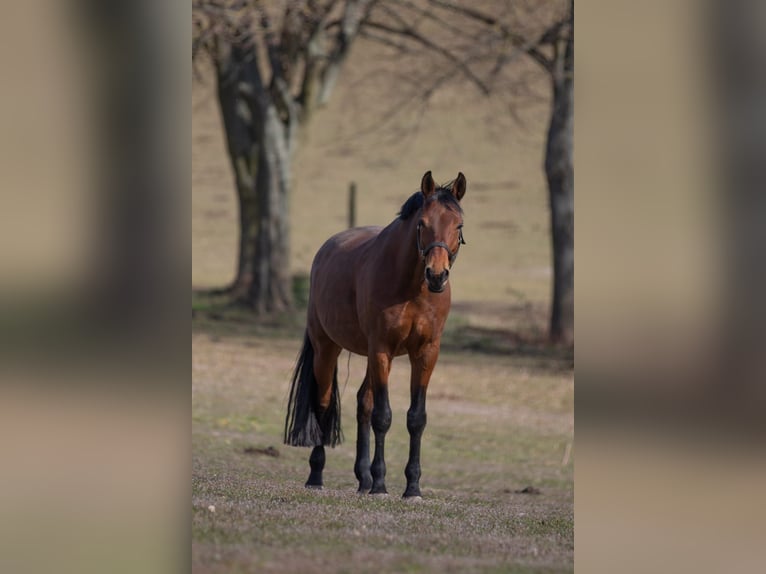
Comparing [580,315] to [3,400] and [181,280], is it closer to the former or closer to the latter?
[181,280]

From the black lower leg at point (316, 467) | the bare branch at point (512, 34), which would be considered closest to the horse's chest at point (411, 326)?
the black lower leg at point (316, 467)

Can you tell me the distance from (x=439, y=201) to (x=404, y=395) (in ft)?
27.1

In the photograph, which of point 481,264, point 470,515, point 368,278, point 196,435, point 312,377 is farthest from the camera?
point 481,264

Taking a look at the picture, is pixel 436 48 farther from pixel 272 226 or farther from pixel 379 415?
pixel 379 415

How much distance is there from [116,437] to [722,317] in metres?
1.67

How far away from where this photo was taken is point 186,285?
324cm

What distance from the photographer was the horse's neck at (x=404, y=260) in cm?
725

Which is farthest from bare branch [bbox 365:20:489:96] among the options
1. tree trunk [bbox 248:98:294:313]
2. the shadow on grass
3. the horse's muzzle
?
the horse's muzzle

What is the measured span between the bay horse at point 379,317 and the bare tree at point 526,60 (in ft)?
29.6

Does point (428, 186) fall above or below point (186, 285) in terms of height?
above

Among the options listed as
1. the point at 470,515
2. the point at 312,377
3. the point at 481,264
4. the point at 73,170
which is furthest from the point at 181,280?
the point at 481,264

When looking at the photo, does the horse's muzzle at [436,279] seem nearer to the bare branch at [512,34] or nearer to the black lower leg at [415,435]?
the black lower leg at [415,435]

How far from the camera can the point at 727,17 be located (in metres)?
3.13

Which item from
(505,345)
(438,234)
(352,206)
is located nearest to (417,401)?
(438,234)
